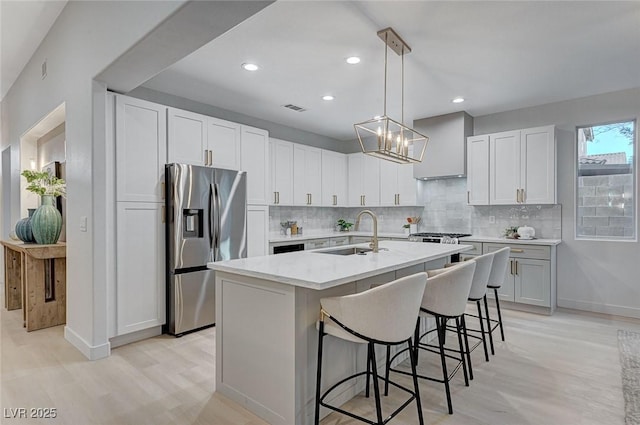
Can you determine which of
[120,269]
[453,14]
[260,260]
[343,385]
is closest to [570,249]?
[453,14]

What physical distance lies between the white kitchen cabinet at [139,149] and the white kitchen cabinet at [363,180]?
142 inches

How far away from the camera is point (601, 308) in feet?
13.9

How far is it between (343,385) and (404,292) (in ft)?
2.95

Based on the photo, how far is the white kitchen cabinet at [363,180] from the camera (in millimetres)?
6113

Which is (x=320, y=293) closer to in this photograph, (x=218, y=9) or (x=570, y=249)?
(x=218, y=9)

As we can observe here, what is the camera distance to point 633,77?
371cm

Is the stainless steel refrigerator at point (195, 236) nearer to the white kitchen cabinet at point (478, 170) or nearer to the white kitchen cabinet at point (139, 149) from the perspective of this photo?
the white kitchen cabinet at point (139, 149)

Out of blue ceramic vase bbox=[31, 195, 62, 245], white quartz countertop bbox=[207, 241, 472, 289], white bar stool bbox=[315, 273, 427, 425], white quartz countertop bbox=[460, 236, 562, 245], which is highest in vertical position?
blue ceramic vase bbox=[31, 195, 62, 245]

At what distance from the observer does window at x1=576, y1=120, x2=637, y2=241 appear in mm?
4180

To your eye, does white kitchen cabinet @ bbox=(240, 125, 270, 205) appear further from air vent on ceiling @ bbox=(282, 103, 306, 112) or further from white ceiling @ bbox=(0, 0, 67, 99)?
white ceiling @ bbox=(0, 0, 67, 99)

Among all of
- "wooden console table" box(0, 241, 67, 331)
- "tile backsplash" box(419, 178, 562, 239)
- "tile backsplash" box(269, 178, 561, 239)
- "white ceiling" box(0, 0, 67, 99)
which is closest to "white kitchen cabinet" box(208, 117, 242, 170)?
"tile backsplash" box(269, 178, 561, 239)

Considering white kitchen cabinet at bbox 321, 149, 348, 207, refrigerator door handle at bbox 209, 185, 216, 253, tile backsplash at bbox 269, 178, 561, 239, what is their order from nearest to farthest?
refrigerator door handle at bbox 209, 185, 216, 253
tile backsplash at bbox 269, 178, 561, 239
white kitchen cabinet at bbox 321, 149, 348, 207

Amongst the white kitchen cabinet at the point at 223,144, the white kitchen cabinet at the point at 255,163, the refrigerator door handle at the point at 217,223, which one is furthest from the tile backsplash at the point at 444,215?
the refrigerator door handle at the point at 217,223

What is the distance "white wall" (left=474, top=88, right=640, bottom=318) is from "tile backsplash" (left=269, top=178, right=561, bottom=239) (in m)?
0.25
